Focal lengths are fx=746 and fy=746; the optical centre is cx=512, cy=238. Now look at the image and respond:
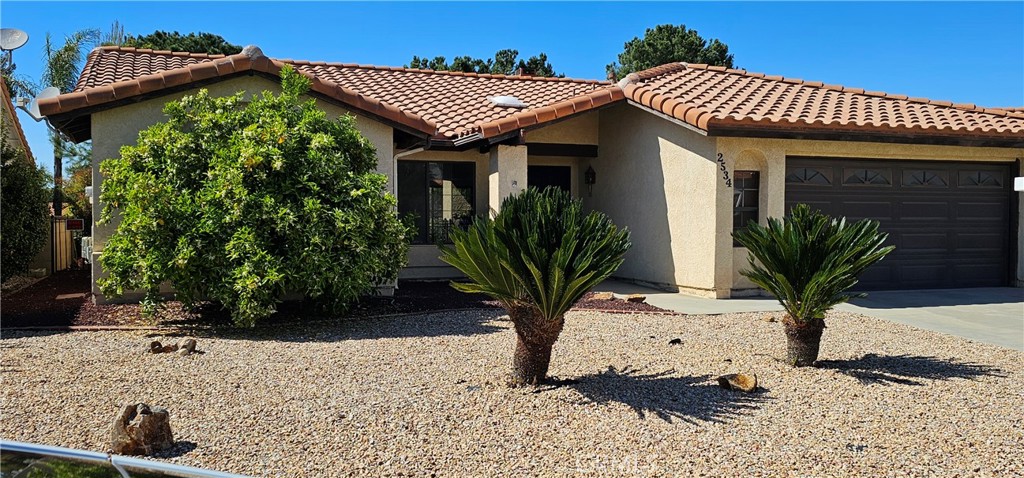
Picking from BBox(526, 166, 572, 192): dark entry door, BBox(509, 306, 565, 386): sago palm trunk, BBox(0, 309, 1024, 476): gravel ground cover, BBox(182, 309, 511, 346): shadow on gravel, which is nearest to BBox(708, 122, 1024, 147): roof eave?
BBox(0, 309, 1024, 476): gravel ground cover

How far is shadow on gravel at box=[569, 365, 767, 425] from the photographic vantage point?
5277 millimetres

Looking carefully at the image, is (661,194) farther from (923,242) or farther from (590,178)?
(923,242)

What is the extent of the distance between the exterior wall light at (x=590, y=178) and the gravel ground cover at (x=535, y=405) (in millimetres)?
7683

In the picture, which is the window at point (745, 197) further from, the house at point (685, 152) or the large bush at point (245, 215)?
the large bush at point (245, 215)

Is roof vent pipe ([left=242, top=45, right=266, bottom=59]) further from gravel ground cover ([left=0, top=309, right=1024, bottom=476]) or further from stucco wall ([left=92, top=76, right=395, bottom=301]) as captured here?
gravel ground cover ([left=0, top=309, right=1024, bottom=476])

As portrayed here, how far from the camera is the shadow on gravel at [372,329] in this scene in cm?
835

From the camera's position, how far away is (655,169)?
13289 mm

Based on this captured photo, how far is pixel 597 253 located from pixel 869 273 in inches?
359

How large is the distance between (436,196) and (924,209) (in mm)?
8925

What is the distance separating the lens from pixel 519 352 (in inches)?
234

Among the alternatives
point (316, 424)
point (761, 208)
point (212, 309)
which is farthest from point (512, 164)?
point (316, 424)

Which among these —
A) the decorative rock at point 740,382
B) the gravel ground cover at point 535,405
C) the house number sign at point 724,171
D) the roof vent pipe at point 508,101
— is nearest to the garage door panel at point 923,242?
the house number sign at point 724,171

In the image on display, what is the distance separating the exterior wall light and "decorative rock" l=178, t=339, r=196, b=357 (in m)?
9.77

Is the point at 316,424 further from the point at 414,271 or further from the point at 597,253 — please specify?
the point at 414,271
